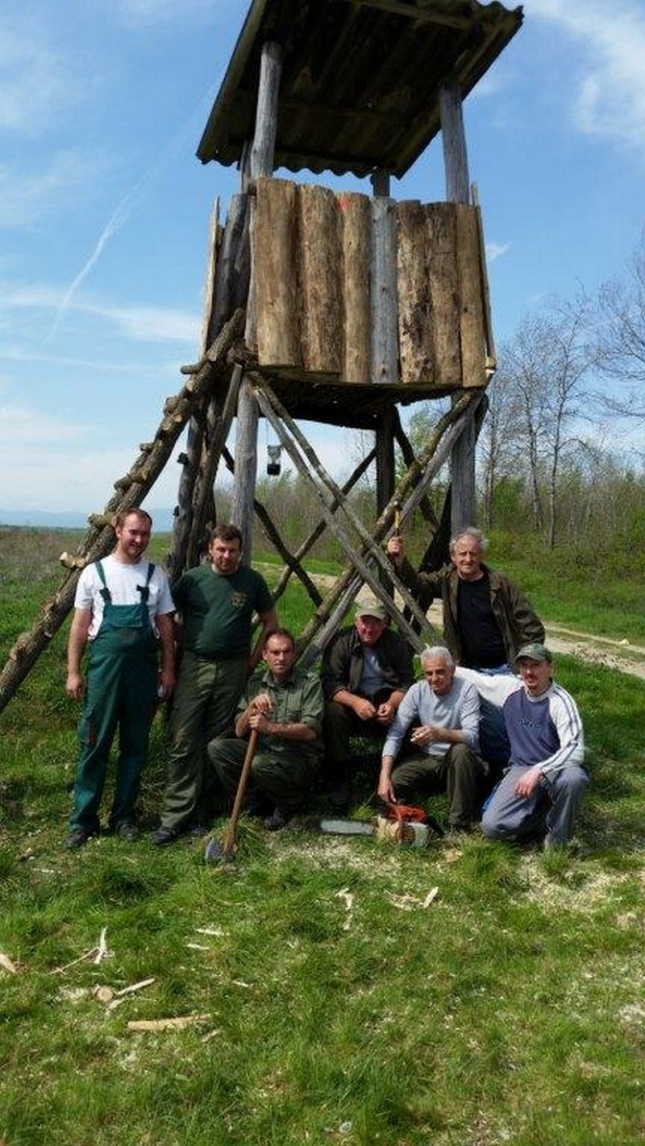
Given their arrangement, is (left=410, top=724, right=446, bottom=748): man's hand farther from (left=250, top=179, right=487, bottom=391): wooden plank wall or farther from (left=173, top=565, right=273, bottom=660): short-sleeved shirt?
(left=250, top=179, right=487, bottom=391): wooden plank wall

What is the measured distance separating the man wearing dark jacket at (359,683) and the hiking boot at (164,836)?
119 centimetres

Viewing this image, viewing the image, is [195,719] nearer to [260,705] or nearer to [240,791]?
[260,705]

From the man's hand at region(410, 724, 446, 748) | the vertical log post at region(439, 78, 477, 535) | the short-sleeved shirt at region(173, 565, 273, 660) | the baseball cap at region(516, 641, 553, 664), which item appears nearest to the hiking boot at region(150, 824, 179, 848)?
the short-sleeved shirt at region(173, 565, 273, 660)

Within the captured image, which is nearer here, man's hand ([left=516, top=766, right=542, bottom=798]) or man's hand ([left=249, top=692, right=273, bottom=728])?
man's hand ([left=516, top=766, right=542, bottom=798])

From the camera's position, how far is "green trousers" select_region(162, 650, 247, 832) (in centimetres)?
589

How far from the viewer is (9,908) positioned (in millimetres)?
4715

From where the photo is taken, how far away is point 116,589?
563cm

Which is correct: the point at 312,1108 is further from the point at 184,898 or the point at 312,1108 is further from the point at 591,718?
the point at 591,718

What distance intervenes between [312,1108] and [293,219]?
5862 mm

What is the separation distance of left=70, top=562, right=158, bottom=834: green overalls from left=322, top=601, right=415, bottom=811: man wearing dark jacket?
1370mm

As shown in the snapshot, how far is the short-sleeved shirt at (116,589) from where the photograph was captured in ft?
18.4

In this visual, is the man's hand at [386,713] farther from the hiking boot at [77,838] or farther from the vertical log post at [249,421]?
the hiking boot at [77,838]

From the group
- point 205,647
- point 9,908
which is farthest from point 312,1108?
point 205,647

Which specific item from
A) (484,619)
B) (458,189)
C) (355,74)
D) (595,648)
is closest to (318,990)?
(484,619)
